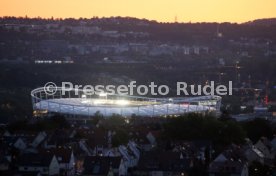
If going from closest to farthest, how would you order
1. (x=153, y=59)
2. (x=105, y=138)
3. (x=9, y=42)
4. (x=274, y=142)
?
(x=105, y=138) → (x=274, y=142) → (x=153, y=59) → (x=9, y=42)

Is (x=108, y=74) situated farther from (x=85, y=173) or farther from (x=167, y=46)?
(x=85, y=173)

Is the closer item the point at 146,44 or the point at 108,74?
the point at 108,74

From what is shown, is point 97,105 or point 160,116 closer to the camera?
point 160,116

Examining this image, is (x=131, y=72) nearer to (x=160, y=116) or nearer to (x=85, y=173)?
(x=160, y=116)

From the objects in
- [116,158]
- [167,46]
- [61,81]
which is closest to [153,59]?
[167,46]

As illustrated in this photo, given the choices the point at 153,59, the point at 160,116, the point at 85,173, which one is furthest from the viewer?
the point at 153,59

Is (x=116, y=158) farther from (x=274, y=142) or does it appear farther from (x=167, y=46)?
(x=167, y=46)

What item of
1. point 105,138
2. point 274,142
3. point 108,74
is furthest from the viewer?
point 108,74

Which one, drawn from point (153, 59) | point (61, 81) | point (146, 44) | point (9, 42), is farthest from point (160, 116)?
point (146, 44)

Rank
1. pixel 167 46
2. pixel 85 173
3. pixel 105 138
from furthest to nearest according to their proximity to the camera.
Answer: pixel 167 46
pixel 105 138
pixel 85 173
